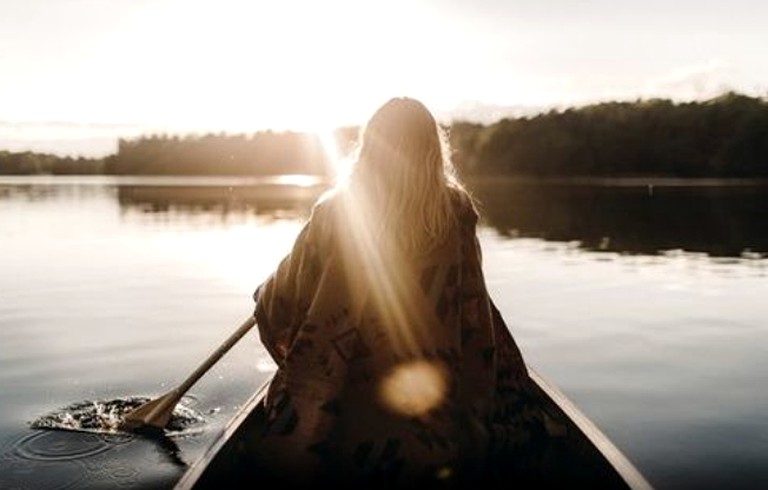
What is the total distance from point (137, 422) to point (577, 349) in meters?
6.66

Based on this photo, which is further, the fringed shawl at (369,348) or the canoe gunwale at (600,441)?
the canoe gunwale at (600,441)

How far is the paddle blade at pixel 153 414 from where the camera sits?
8234 mm

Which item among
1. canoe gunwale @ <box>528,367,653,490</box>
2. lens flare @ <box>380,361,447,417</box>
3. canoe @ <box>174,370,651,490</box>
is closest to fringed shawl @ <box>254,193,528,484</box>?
lens flare @ <box>380,361,447,417</box>

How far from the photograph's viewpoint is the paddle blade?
823 cm

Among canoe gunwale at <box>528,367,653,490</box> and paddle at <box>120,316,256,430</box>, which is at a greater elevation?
canoe gunwale at <box>528,367,653,490</box>

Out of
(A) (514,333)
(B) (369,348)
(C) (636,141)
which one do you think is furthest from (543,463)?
(C) (636,141)

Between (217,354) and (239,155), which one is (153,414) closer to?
(217,354)

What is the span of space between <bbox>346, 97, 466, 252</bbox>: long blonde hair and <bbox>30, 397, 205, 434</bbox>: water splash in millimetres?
5256

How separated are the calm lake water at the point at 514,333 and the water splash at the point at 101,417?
0.21 meters

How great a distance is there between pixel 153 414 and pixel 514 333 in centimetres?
716

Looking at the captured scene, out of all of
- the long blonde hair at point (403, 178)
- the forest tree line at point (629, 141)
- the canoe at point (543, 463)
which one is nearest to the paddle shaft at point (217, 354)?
the canoe at point (543, 463)

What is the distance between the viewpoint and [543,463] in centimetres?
475

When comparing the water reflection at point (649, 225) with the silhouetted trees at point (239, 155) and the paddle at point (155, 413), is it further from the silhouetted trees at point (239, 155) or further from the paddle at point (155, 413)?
the silhouetted trees at point (239, 155)

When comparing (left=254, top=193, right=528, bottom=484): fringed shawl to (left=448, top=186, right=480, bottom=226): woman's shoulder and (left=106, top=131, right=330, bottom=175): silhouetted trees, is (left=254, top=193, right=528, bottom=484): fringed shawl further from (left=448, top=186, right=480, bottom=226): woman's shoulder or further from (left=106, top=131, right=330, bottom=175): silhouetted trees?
(left=106, top=131, right=330, bottom=175): silhouetted trees
